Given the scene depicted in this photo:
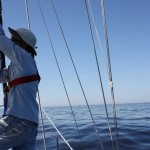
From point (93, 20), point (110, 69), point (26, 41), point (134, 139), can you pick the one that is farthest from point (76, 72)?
point (134, 139)

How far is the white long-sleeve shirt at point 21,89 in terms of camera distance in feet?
9.81

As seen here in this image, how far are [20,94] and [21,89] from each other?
59 millimetres

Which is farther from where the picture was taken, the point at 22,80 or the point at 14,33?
the point at 14,33

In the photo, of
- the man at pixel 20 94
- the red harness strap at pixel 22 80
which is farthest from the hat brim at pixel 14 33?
the red harness strap at pixel 22 80

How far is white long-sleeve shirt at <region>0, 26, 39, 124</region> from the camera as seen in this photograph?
9.81 feet

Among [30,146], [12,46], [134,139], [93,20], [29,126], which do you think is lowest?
[134,139]

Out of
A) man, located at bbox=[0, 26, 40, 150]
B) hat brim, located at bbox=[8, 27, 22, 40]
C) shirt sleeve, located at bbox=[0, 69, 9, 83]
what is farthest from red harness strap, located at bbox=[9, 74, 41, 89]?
hat brim, located at bbox=[8, 27, 22, 40]

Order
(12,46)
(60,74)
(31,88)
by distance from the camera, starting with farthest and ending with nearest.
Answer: (60,74) < (31,88) < (12,46)

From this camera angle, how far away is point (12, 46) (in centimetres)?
291

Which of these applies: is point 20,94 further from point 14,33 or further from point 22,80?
point 14,33

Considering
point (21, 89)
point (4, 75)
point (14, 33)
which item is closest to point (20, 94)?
point (21, 89)

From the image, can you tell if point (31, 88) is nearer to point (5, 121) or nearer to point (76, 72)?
point (5, 121)

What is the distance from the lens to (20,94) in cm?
Result: 305

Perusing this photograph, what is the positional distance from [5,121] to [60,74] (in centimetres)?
340
